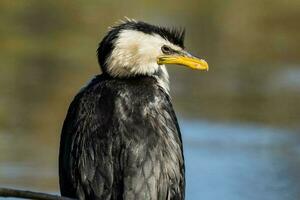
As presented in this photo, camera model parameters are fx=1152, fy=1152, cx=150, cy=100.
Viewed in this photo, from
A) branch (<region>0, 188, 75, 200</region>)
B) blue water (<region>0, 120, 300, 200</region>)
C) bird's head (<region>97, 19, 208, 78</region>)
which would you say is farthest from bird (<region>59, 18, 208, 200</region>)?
blue water (<region>0, 120, 300, 200</region>)

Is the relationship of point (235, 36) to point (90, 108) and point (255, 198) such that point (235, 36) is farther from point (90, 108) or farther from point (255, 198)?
point (90, 108)

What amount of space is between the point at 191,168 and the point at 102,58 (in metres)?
8.89

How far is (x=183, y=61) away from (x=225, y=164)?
944 centimetres

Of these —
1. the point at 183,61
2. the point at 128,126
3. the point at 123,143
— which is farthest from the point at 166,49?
the point at 123,143

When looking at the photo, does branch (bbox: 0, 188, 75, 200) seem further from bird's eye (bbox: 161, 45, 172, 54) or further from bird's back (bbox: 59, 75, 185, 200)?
bird's eye (bbox: 161, 45, 172, 54)

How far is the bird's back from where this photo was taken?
7.25 metres

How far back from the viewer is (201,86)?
21.8 metres

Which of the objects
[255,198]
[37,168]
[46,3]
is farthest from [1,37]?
[255,198]

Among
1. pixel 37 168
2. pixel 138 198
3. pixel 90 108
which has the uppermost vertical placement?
pixel 90 108

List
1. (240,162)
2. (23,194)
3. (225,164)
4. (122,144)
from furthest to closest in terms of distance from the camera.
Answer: (240,162)
(225,164)
(122,144)
(23,194)

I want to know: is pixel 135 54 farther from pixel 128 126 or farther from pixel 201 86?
pixel 201 86

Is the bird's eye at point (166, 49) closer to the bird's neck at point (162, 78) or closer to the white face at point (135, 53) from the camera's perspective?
the white face at point (135, 53)

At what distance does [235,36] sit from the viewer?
27688mm

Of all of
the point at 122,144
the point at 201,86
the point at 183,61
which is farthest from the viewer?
the point at 201,86
